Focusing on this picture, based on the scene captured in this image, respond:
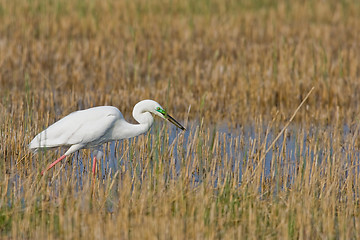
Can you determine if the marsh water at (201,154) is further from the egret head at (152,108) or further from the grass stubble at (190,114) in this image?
the egret head at (152,108)

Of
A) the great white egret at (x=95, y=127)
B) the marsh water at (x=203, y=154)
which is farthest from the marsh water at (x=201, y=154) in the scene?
the great white egret at (x=95, y=127)

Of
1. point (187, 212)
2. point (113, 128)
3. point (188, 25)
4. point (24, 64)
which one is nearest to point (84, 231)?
point (187, 212)

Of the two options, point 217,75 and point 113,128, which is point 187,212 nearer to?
point 113,128

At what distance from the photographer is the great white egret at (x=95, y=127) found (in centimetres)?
625

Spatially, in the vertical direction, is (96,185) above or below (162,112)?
below

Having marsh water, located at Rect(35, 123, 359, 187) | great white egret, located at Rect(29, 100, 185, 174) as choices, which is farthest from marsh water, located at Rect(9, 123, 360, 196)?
great white egret, located at Rect(29, 100, 185, 174)

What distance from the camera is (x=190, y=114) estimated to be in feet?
31.2

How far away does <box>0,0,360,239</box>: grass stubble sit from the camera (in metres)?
4.84

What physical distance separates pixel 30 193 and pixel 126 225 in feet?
3.25

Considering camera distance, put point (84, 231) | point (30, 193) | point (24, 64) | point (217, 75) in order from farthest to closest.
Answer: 1. point (24, 64)
2. point (217, 75)
3. point (30, 193)
4. point (84, 231)

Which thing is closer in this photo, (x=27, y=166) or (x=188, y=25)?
(x=27, y=166)

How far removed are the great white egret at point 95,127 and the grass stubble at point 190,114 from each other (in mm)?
216

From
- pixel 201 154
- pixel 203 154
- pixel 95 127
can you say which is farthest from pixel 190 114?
pixel 95 127

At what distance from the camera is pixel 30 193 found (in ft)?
16.9
